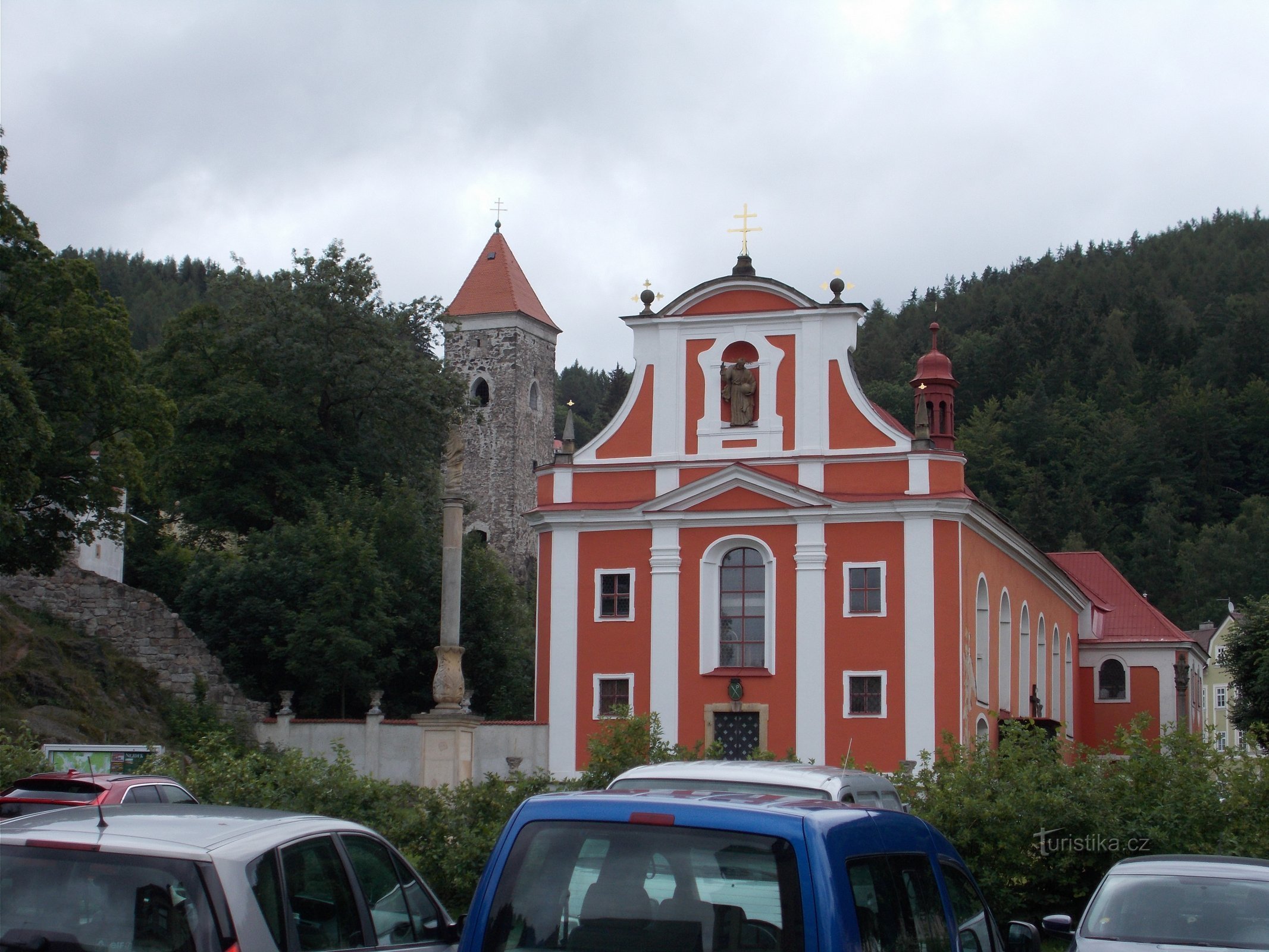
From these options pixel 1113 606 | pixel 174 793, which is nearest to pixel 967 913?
pixel 174 793

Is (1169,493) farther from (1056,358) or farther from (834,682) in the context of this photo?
(834,682)

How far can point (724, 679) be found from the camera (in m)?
32.8

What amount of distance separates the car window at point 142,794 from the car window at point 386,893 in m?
7.27

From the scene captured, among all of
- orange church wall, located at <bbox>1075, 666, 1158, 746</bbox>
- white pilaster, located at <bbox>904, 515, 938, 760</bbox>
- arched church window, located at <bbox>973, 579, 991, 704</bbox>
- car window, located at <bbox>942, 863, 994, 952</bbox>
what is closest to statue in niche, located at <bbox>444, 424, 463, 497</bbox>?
white pilaster, located at <bbox>904, 515, 938, 760</bbox>

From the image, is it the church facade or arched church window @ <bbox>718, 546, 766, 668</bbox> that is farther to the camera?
arched church window @ <bbox>718, 546, 766, 668</bbox>

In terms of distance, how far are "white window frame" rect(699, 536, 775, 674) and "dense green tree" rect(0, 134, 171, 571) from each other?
39.7 feet

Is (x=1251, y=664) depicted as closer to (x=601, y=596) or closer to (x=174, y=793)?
(x=601, y=596)

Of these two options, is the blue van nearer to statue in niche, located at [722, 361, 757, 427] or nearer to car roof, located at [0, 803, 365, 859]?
car roof, located at [0, 803, 365, 859]

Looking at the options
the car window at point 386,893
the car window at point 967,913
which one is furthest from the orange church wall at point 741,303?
the car window at point 386,893

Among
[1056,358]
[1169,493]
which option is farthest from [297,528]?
[1056,358]

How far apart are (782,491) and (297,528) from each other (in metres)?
13.9

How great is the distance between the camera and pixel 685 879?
566 centimetres

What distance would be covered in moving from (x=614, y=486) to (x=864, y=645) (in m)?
6.77

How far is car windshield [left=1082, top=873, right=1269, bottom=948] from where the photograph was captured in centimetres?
876
